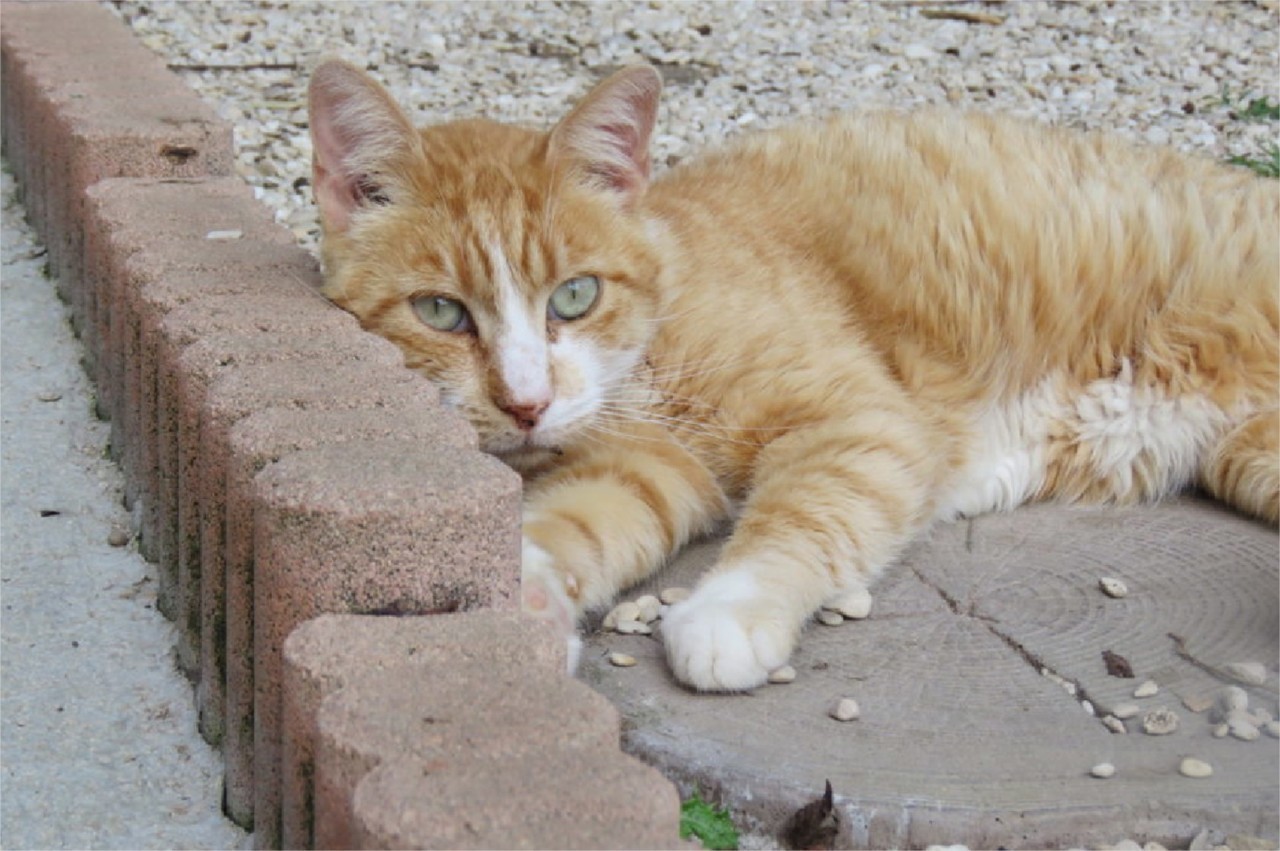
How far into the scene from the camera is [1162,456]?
11.4ft

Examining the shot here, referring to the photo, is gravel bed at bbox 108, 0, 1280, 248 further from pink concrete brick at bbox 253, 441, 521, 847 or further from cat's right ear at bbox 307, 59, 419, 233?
pink concrete brick at bbox 253, 441, 521, 847

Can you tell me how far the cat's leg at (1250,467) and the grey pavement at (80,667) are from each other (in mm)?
2093

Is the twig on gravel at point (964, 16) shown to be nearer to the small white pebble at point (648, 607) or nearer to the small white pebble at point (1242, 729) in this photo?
the small white pebble at point (648, 607)

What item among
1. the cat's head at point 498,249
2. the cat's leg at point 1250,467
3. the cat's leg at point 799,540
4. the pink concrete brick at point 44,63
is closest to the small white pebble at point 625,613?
the cat's leg at point 799,540

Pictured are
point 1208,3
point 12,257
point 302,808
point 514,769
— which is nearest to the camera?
point 514,769

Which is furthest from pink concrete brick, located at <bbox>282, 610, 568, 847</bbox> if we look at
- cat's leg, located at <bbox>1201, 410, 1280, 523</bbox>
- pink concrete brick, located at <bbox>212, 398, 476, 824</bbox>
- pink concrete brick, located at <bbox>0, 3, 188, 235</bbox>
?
pink concrete brick, located at <bbox>0, 3, 188, 235</bbox>

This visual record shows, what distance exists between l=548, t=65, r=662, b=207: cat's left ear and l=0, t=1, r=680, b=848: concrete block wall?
0.56 m

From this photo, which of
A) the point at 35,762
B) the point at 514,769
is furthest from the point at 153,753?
the point at 514,769

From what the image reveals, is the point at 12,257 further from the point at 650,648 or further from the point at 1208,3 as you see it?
the point at 1208,3

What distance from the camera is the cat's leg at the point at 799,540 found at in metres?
2.65

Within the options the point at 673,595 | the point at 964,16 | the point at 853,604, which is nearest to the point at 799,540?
the point at 853,604

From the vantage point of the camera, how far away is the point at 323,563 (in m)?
2.14

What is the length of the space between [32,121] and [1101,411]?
328 centimetres

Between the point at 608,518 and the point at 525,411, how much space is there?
32cm
